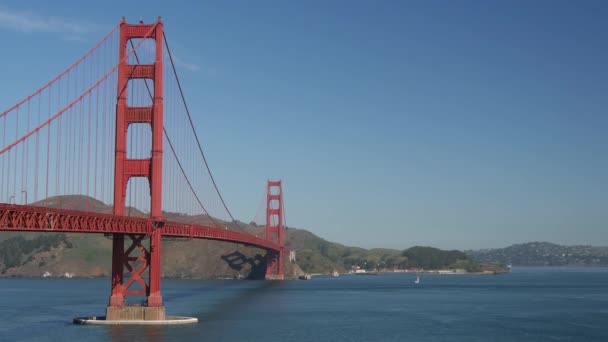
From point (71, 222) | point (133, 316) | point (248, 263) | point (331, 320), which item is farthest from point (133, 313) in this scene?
point (248, 263)

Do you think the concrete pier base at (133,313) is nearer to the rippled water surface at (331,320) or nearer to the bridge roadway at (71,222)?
the rippled water surface at (331,320)

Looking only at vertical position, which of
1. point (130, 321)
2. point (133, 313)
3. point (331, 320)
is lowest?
point (331, 320)

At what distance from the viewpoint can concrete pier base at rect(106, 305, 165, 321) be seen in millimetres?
52000

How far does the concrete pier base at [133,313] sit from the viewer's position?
52000 millimetres

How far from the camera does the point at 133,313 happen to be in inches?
2053

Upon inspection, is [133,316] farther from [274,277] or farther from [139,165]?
[274,277]

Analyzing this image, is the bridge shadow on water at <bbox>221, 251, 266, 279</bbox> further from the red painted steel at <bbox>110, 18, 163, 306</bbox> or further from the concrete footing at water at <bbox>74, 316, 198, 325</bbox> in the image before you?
the red painted steel at <bbox>110, 18, 163, 306</bbox>

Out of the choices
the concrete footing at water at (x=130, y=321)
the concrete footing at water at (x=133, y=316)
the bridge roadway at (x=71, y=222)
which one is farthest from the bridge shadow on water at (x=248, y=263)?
the concrete footing at water at (x=133, y=316)

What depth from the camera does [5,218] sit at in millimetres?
33406

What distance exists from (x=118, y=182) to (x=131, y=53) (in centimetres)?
925

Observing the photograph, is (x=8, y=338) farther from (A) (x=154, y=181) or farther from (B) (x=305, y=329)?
(B) (x=305, y=329)

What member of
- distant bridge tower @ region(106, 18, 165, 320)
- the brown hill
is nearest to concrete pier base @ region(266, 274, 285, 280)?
the brown hill

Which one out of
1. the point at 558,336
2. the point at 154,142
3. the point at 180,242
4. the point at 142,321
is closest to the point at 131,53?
the point at 154,142

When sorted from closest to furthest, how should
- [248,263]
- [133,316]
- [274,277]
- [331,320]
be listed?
[133,316] < [331,320] < [274,277] < [248,263]
